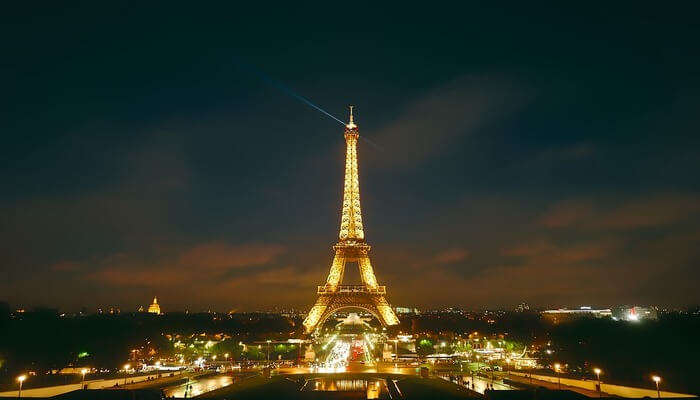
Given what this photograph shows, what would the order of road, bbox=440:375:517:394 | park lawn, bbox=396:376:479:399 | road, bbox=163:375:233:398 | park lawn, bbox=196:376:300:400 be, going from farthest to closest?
road, bbox=440:375:517:394, road, bbox=163:375:233:398, park lawn, bbox=196:376:300:400, park lawn, bbox=396:376:479:399

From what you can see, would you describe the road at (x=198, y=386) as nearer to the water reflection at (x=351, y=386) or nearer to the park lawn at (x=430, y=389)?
the water reflection at (x=351, y=386)

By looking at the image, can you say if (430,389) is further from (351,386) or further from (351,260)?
(351,260)

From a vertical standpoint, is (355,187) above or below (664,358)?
above

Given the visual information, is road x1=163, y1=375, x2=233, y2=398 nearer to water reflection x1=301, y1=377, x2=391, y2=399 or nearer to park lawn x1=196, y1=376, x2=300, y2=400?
park lawn x1=196, y1=376, x2=300, y2=400

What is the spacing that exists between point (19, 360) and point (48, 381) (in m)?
4.58

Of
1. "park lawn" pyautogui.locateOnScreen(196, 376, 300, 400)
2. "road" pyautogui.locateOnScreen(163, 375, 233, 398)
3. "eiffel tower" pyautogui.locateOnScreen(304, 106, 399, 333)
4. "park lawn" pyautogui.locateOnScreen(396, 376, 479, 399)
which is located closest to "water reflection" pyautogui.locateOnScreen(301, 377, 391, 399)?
"park lawn" pyautogui.locateOnScreen(196, 376, 300, 400)

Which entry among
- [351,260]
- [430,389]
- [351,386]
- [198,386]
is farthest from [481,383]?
[351,260]

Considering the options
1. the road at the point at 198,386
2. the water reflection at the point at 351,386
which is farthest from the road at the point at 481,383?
Result: the road at the point at 198,386

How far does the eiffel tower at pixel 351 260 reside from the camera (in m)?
89.4

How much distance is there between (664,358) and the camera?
50562 mm

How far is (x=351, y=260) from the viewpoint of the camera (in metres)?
90.9

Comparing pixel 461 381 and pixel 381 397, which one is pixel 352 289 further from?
pixel 381 397

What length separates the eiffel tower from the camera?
293 feet

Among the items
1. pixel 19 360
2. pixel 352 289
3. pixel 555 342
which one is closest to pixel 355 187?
pixel 352 289
